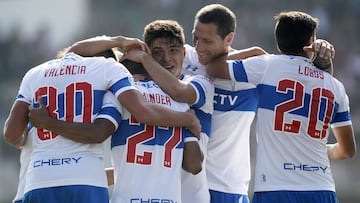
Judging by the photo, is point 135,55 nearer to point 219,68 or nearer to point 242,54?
point 219,68

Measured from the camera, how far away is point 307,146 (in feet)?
24.2

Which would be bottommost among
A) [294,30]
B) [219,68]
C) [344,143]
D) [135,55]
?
[344,143]

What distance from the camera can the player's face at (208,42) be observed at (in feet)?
25.5

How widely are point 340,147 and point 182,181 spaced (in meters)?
1.30

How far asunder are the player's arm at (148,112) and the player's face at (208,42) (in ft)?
2.53

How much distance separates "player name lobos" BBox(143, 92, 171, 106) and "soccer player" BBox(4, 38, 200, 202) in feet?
0.31

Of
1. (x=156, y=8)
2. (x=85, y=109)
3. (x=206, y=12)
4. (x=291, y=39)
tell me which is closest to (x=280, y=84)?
(x=291, y=39)

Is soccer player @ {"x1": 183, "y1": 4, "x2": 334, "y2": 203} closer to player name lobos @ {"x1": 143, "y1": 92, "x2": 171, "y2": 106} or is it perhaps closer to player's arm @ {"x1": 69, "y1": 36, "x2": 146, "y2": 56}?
player's arm @ {"x1": 69, "y1": 36, "x2": 146, "y2": 56}

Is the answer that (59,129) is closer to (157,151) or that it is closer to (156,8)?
(157,151)

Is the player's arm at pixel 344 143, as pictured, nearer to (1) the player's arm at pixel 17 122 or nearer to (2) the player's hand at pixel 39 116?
(2) the player's hand at pixel 39 116

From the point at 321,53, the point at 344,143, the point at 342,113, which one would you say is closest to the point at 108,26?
the point at 344,143

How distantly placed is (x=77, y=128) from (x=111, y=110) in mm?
280

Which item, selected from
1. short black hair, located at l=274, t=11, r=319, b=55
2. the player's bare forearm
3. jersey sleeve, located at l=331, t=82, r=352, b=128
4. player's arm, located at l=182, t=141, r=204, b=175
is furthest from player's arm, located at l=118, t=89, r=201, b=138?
jersey sleeve, located at l=331, t=82, r=352, b=128

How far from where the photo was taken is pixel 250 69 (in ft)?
24.5
